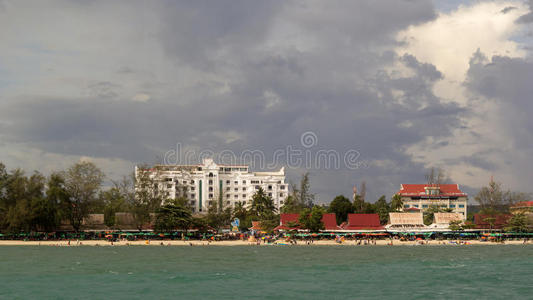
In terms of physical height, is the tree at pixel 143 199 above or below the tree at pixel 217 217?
above

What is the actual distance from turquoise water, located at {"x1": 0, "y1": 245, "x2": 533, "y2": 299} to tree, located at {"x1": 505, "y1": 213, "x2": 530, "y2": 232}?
23.8 m

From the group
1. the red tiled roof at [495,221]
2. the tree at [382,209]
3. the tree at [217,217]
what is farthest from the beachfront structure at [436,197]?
the tree at [217,217]

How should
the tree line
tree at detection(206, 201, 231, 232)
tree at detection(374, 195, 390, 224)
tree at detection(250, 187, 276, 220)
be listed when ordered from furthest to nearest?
tree at detection(250, 187, 276, 220) < tree at detection(206, 201, 231, 232) < tree at detection(374, 195, 390, 224) < the tree line

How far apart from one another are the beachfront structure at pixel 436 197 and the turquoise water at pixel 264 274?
74384mm

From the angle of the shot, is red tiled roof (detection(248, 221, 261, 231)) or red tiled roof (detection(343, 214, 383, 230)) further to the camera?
red tiled roof (detection(248, 221, 261, 231))

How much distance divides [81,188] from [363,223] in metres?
57.0

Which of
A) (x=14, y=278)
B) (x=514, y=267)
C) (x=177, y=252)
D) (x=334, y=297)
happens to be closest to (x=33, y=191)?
(x=177, y=252)

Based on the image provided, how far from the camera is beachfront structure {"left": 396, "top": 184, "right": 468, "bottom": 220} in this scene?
532ft

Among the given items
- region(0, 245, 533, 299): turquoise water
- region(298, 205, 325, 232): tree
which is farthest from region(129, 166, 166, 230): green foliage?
region(298, 205, 325, 232): tree

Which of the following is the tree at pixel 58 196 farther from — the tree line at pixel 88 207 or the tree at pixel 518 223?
the tree at pixel 518 223

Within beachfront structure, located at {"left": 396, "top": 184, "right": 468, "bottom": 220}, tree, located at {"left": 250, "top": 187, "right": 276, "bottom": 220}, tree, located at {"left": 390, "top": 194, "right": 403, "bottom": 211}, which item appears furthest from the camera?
beachfront structure, located at {"left": 396, "top": 184, "right": 468, "bottom": 220}

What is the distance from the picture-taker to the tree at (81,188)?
108 m

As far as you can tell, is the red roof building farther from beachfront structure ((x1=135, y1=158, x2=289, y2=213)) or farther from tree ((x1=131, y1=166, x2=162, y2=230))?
beachfront structure ((x1=135, y1=158, x2=289, y2=213))

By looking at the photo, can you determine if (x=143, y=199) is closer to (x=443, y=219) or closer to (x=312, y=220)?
(x=312, y=220)
